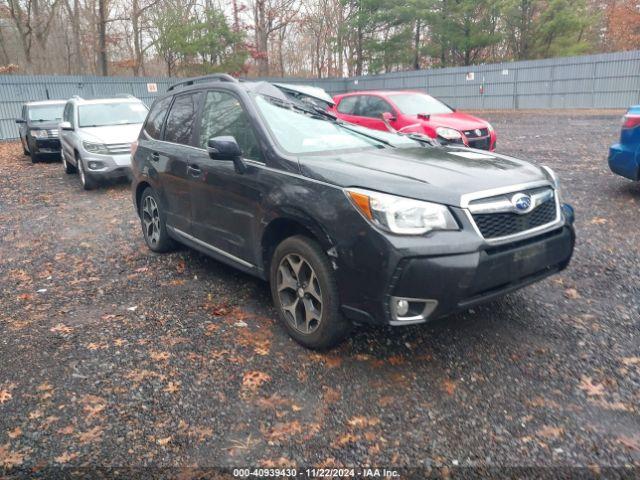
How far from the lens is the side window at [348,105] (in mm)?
11367

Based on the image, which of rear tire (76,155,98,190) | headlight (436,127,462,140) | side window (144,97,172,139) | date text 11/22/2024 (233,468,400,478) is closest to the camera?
date text 11/22/2024 (233,468,400,478)

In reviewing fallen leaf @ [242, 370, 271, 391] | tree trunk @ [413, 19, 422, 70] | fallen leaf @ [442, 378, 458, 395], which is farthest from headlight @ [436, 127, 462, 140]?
tree trunk @ [413, 19, 422, 70]

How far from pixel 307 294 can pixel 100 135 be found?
7692 millimetres

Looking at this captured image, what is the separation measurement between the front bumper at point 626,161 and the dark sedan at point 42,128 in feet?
42.6

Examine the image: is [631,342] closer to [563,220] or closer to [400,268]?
[563,220]

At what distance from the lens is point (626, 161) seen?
20.9 ft

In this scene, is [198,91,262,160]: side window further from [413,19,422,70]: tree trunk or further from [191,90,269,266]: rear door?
[413,19,422,70]: tree trunk

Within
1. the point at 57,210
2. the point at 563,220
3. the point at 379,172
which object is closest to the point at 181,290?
the point at 379,172

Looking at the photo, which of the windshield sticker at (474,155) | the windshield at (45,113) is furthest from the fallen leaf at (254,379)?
the windshield at (45,113)

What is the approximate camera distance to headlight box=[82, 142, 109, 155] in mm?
9273

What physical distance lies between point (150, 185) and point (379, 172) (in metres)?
3.04

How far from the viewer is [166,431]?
274 cm

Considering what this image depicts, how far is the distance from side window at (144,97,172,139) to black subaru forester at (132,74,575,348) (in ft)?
2.31

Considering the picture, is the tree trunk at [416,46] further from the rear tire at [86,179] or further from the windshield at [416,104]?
the rear tire at [86,179]
